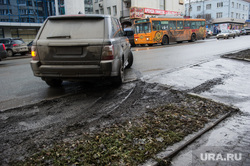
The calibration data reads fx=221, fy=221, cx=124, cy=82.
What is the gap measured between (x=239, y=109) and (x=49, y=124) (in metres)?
3.46

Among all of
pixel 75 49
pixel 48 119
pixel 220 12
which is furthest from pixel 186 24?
pixel 220 12

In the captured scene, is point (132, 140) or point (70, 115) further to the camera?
point (70, 115)

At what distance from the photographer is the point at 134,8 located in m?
39.0

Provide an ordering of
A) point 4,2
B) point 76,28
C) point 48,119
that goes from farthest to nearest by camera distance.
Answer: point 4,2
point 76,28
point 48,119

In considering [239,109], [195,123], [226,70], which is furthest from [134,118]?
[226,70]

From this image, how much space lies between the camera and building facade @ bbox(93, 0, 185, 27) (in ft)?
131

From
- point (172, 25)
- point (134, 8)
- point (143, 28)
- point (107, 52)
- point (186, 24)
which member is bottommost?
point (107, 52)

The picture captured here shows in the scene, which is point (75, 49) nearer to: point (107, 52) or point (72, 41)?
point (72, 41)

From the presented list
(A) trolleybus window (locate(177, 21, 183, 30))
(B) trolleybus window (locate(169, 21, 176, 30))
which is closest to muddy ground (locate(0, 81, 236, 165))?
(B) trolleybus window (locate(169, 21, 176, 30))

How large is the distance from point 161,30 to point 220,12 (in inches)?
2222

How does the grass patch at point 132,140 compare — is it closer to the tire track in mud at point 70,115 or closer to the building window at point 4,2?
the tire track in mud at point 70,115

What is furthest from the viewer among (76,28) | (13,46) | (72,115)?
(13,46)

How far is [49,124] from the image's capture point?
3469 mm

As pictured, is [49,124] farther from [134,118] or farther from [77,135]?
[134,118]
